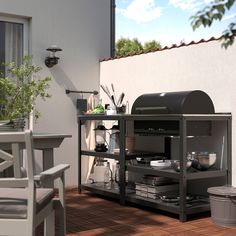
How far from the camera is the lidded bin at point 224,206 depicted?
13.0 ft

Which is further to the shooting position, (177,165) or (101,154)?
(101,154)

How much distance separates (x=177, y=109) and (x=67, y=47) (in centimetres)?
250

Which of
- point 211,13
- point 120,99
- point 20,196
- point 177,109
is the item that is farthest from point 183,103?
point 211,13

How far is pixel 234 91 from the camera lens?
4.55 meters

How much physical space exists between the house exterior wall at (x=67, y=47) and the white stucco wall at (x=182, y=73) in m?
0.36

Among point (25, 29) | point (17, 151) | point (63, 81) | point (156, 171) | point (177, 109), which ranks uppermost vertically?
point (25, 29)

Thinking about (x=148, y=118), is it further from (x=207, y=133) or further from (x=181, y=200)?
(x=181, y=200)

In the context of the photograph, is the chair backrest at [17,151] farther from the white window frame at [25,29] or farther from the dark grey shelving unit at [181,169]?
the white window frame at [25,29]

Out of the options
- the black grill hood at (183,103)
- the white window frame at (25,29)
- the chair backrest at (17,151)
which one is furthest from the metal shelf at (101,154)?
the chair backrest at (17,151)

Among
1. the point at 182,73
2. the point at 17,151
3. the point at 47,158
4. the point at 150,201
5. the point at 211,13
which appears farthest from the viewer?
the point at 182,73

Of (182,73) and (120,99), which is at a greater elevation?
(182,73)

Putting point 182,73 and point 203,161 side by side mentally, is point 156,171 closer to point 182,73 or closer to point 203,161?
point 203,161

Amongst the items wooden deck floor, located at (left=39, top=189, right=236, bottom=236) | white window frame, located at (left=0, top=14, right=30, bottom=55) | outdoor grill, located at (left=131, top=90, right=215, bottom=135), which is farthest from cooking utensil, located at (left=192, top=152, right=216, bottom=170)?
white window frame, located at (left=0, top=14, right=30, bottom=55)

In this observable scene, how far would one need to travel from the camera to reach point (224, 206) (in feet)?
13.1
